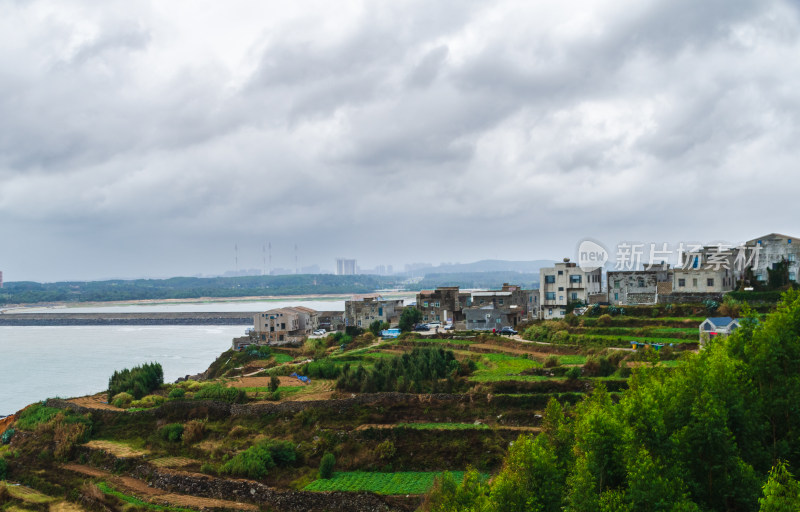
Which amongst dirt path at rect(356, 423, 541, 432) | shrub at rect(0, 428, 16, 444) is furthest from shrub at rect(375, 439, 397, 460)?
shrub at rect(0, 428, 16, 444)

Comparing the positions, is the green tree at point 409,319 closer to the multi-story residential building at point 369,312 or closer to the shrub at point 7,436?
the multi-story residential building at point 369,312

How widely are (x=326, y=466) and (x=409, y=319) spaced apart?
76.3ft

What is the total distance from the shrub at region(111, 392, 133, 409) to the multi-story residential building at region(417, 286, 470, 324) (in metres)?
22.6

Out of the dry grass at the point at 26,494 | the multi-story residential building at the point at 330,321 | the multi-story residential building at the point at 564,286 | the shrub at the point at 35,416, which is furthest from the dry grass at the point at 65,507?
the multi-story residential building at the point at 330,321

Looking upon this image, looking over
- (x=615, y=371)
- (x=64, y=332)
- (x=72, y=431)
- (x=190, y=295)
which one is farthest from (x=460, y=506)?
(x=190, y=295)

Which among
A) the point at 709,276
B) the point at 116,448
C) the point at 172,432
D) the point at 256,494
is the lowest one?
the point at 256,494

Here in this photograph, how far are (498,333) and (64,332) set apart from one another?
63.4 metres

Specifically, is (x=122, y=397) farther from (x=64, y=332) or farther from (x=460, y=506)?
(x=64, y=332)

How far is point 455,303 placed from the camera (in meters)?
43.7

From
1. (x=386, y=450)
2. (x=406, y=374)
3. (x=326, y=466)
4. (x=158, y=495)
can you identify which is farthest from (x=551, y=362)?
(x=158, y=495)

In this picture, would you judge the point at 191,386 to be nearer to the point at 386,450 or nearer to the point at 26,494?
the point at 26,494

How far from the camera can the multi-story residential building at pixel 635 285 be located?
31516 millimetres

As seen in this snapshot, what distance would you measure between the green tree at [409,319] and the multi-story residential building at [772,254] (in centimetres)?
1976

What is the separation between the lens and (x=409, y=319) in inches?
1594
